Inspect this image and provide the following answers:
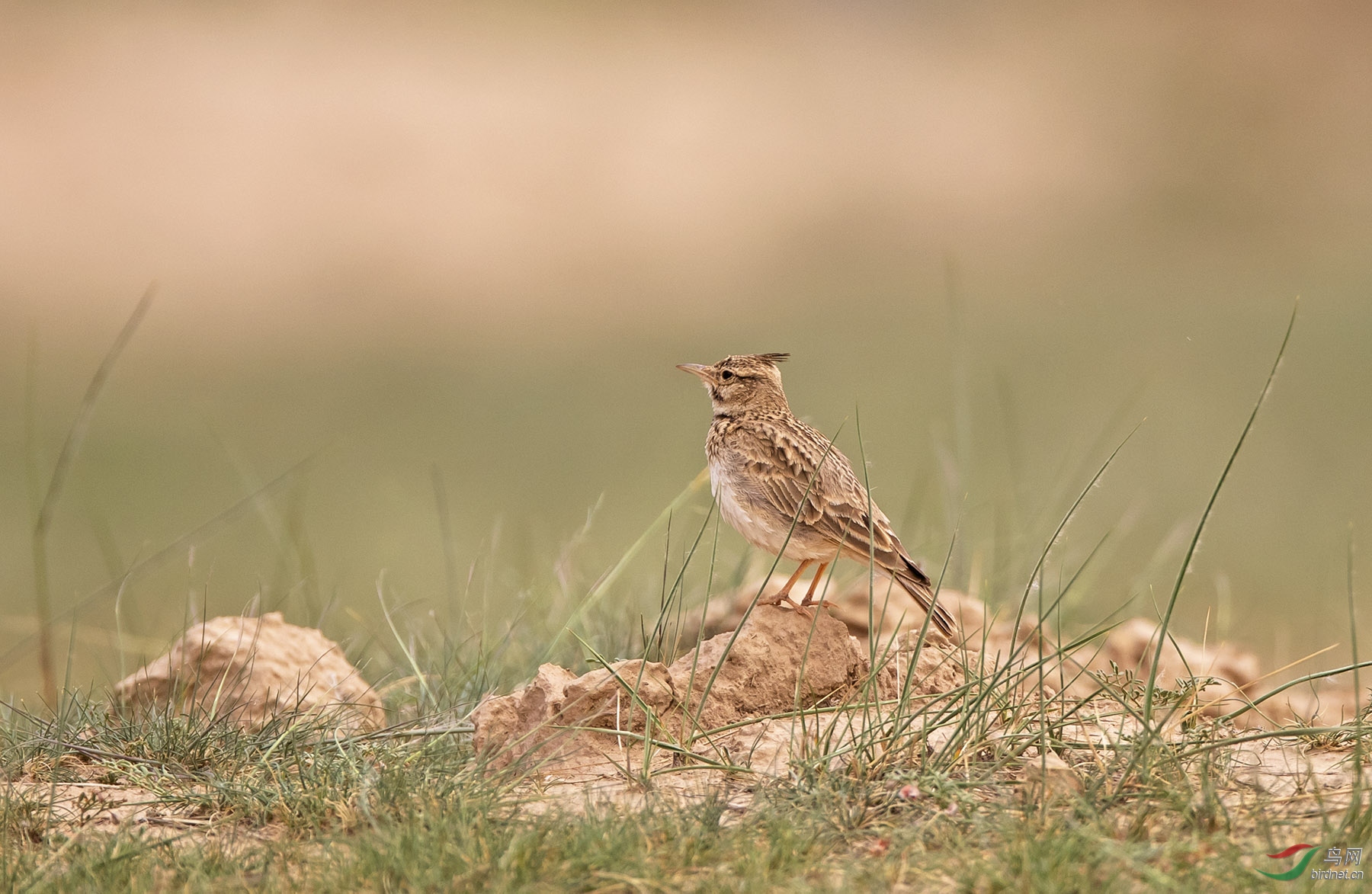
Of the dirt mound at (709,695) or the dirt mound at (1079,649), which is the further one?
the dirt mound at (1079,649)

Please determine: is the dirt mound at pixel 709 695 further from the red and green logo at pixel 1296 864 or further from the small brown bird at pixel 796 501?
the red and green logo at pixel 1296 864

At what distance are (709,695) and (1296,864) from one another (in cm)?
156

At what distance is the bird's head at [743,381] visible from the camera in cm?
473

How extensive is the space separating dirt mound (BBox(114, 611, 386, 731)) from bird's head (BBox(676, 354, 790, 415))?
1.62 metres

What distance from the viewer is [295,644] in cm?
437

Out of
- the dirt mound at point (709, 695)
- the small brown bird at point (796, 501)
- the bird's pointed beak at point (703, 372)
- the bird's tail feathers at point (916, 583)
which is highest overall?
the bird's pointed beak at point (703, 372)

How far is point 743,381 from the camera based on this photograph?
4766 millimetres

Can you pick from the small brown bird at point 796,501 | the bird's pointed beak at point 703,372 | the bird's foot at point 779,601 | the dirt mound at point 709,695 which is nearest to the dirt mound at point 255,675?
the dirt mound at point 709,695

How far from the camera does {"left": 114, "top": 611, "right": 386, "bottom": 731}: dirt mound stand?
155 inches

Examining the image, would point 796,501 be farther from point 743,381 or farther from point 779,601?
point 743,381

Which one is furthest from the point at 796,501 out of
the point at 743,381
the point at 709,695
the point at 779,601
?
the point at 709,695

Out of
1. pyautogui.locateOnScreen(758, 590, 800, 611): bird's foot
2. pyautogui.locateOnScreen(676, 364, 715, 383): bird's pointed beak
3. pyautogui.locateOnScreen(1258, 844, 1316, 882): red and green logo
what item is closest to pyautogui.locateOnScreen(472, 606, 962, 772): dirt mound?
pyautogui.locateOnScreen(758, 590, 800, 611): bird's foot

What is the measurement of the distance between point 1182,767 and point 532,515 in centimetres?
613

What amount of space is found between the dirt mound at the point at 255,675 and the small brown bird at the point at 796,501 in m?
1.33
